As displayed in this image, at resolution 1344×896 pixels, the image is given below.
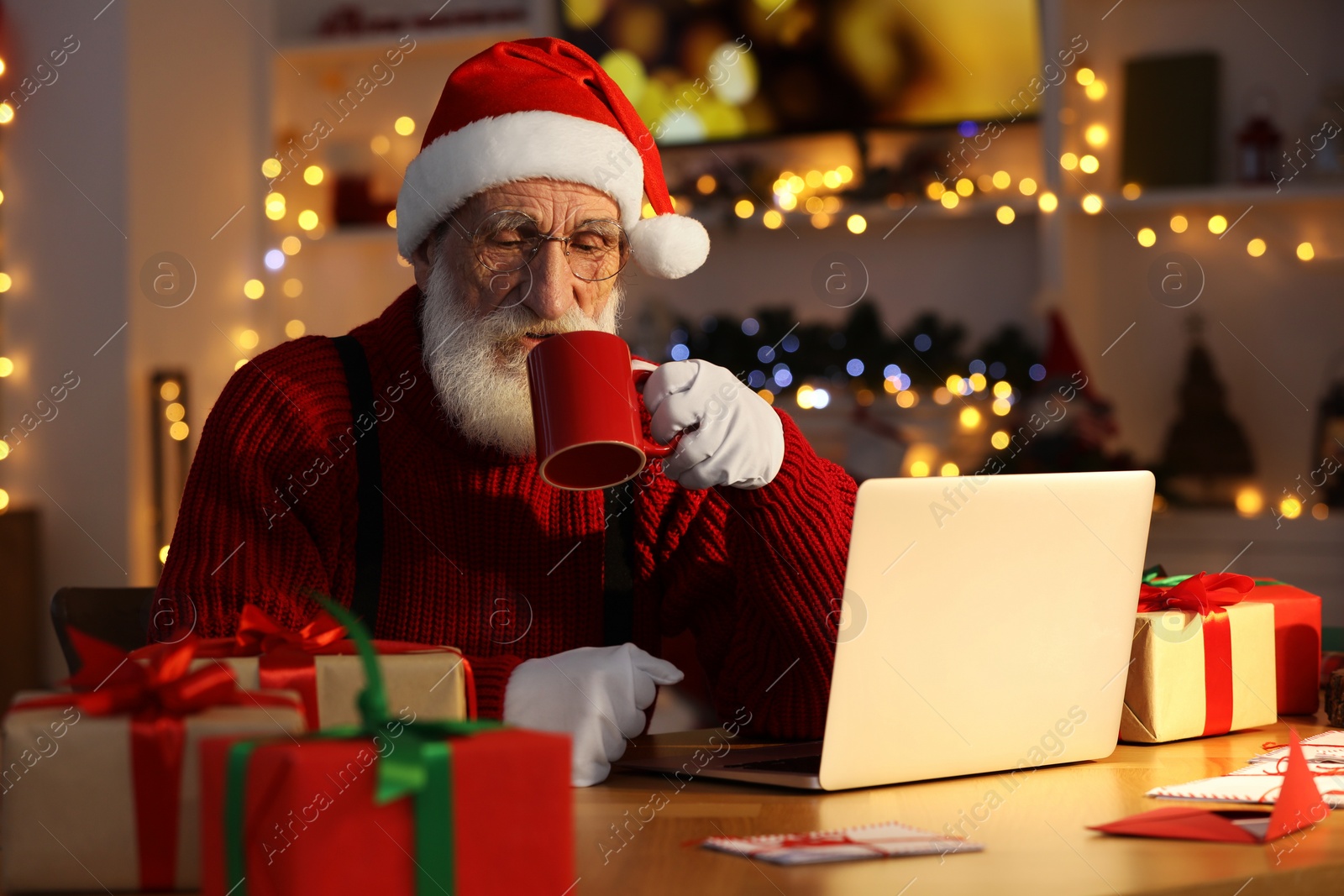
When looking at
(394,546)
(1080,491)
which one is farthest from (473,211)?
(1080,491)

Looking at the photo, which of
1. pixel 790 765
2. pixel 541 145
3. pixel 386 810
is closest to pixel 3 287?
pixel 541 145

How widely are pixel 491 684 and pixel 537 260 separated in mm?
467

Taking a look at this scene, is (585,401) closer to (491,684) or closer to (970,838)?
(491,684)

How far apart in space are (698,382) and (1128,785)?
17.5 inches

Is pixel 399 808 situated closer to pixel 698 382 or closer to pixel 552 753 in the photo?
pixel 552 753

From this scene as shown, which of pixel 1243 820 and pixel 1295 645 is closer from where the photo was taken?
pixel 1243 820

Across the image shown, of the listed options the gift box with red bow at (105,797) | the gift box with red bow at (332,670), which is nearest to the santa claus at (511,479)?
the gift box with red bow at (332,670)

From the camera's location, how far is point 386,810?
562mm

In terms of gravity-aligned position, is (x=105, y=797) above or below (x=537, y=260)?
below

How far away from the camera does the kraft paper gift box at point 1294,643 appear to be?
119cm

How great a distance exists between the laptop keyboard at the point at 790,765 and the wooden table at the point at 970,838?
27mm

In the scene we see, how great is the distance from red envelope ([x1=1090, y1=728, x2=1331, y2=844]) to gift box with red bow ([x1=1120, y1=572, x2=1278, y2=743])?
24cm

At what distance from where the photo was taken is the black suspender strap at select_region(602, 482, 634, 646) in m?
1.30

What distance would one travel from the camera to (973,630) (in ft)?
3.02
